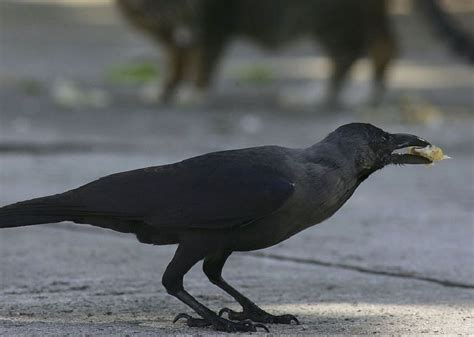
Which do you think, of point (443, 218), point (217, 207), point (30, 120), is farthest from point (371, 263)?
point (30, 120)

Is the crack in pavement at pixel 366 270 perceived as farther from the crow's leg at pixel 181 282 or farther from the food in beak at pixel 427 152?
the crow's leg at pixel 181 282

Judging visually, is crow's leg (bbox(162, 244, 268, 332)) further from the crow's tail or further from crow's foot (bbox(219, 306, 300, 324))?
the crow's tail

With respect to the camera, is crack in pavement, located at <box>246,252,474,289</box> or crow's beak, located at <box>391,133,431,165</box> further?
crack in pavement, located at <box>246,252,474,289</box>

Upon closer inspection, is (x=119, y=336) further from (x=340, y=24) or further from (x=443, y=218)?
(x=340, y=24)

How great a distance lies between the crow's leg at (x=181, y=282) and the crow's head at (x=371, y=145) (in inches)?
26.0

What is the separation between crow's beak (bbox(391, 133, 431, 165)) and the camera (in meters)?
4.60


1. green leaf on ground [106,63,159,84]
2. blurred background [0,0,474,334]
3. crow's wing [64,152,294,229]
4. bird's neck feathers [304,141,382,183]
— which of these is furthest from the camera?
green leaf on ground [106,63,159,84]

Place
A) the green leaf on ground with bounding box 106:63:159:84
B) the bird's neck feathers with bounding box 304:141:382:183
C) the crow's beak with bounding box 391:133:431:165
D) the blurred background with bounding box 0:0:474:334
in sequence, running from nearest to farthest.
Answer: the bird's neck feathers with bounding box 304:141:382:183 < the crow's beak with bounding box 391:133:431:165 < the blurred background with bounding box 0:0:474:334 < the green leaf on ground with bounding box 106:63:159:84

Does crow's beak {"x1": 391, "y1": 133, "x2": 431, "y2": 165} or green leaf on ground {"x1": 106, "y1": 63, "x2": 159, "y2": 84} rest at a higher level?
green leaf on ground {"x1": 106, "y1": 63, "x2": 159, "y2": 84}

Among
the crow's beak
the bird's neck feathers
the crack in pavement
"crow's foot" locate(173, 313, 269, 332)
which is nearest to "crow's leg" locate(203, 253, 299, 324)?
"crow's foot" locate(173, 313, 269, 332)

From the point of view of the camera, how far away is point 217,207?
4.36m

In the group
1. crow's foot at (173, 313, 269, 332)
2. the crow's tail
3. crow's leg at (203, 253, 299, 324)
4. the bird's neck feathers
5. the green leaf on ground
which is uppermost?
the green leaf on ground

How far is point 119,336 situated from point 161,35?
8887mm

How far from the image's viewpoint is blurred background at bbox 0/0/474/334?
17.1 ft
